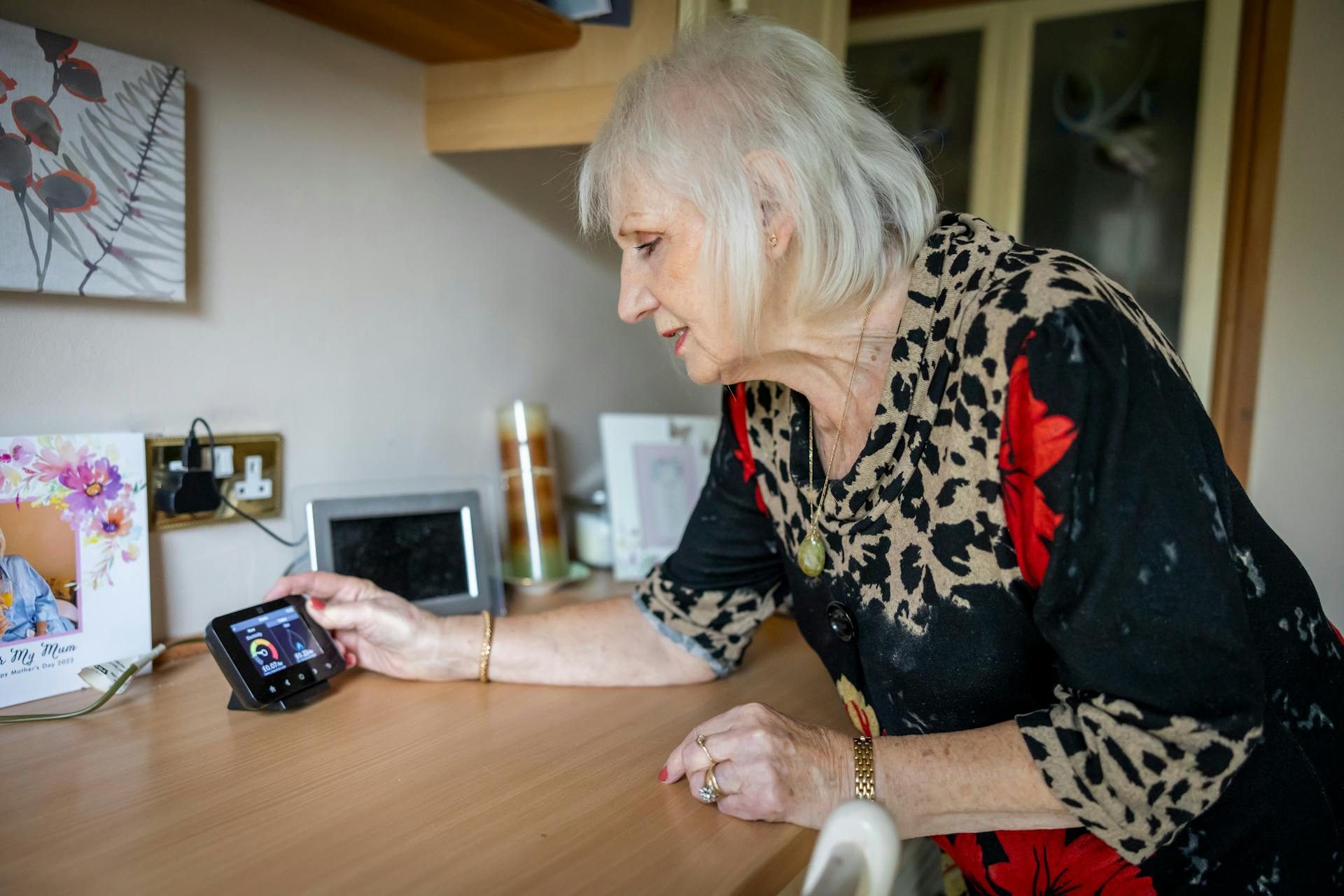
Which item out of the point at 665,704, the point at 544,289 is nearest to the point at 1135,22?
the point at 544,289

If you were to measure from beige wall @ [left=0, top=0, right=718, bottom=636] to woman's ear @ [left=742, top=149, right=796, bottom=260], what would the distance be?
2.03 feet

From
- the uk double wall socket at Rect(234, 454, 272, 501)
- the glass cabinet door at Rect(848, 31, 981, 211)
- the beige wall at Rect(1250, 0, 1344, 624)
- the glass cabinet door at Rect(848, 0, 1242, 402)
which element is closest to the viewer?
the uk double wall socket at Rect(234, 454, 272, 501)

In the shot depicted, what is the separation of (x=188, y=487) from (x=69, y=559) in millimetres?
139

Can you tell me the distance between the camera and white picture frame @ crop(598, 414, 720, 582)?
1.46 m

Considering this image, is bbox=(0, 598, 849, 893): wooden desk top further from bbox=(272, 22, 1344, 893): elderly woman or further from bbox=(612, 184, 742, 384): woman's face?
bbox=(612, 184, 742, 384): woman's face

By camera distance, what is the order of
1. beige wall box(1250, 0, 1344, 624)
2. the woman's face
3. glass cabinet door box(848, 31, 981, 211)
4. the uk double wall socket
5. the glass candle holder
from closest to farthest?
the woman's face, the uk double wall socket, the glass candle holder, beige wall box(1250, 0, 1344, 624), glass cabinet door box(848, 31, 981, 211)

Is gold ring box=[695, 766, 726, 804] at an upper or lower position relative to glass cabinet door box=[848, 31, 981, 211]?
lower

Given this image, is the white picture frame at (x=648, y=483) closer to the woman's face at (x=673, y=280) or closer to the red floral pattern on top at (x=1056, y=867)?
Result: the woman's face at (x=673, y=280)

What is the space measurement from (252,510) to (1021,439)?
86 centimetres

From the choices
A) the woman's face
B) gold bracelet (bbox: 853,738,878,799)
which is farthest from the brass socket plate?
gold bracelet (bbox: 853,738,878,799)

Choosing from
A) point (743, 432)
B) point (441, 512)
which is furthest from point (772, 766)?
point (441, 512)

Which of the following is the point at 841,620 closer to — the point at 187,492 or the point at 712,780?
the point at 712,780

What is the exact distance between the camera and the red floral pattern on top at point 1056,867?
0.75m

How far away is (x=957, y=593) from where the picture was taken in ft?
2.52
